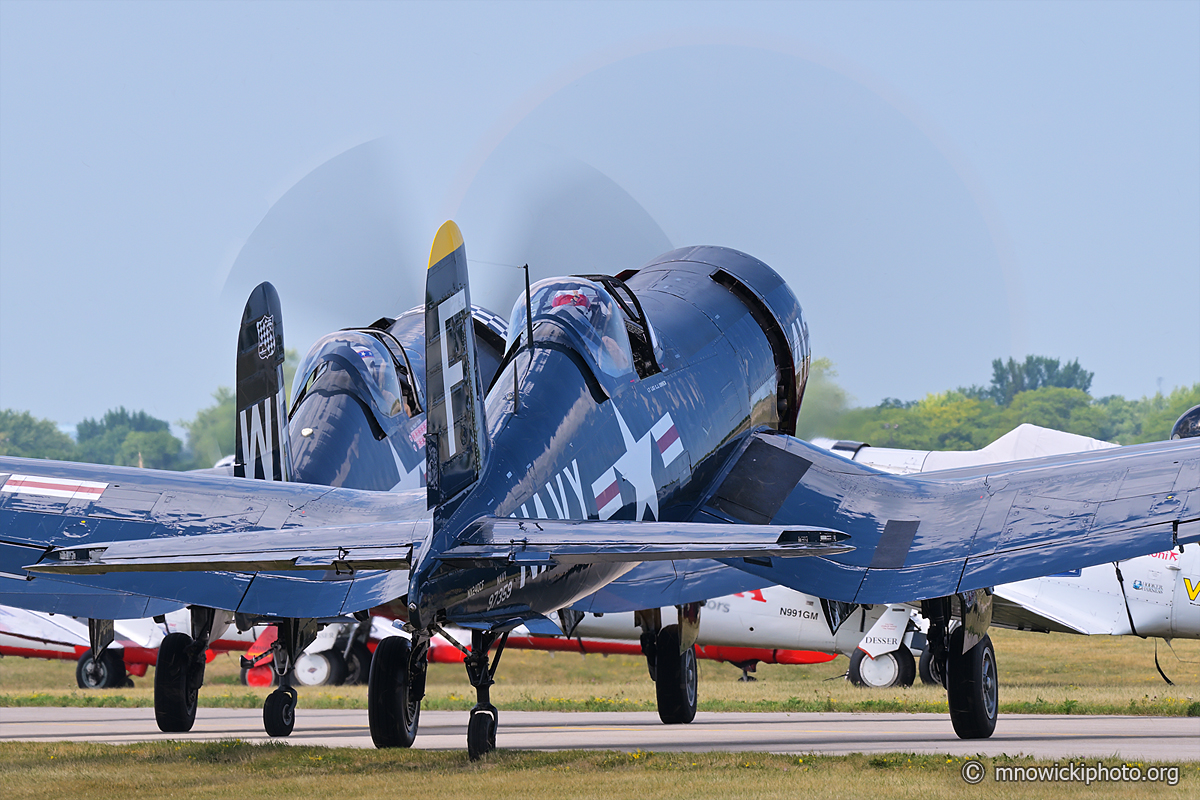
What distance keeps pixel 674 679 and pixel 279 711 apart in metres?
4.17

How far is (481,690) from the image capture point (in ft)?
31.4

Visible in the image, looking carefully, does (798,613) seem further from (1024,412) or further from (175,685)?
(1024,412)

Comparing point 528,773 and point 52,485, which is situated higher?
point 52,485

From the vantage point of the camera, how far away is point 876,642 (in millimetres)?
22203

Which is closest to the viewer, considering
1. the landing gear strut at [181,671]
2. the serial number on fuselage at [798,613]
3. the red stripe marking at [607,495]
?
the red stripe marking at [607,495]

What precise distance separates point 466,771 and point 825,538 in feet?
14.6

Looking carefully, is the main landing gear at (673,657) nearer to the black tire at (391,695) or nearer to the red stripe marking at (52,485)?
the black tire at (391,695)

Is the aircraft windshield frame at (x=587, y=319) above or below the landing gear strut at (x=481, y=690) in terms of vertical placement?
above

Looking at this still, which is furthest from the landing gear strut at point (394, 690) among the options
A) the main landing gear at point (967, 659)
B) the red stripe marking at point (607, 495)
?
the main landing gear at point (967, 659)

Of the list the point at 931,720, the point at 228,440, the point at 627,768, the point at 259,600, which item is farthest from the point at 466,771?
the point at 228,440

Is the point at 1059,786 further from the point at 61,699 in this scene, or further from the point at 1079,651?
the point at 1079,651

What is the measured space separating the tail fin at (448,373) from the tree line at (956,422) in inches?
1071

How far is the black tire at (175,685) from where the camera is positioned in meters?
12.6

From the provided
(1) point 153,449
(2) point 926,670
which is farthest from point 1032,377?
(2) point 926,670
